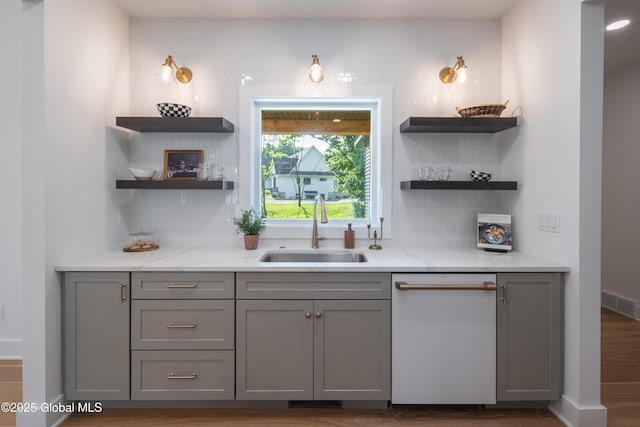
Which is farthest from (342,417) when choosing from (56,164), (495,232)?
(56,164)

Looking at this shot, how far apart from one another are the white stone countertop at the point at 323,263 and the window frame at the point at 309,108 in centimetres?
43

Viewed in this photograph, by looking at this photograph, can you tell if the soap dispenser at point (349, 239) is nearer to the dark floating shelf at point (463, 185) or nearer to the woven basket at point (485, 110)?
the dark floating shelf at point (463, 185)

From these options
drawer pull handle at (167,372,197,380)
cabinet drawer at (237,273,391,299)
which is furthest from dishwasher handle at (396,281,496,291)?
drawer pull handle at (167,372,197,380)

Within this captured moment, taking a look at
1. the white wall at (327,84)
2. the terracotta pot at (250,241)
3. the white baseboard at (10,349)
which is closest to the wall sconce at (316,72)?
the white wall at (327,84)

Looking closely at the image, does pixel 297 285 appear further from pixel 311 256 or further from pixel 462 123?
pixel 462 123

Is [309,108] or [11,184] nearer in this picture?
[11,184]

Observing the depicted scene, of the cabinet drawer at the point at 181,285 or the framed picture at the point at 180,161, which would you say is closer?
the cabinet drawer at the point at 181,285

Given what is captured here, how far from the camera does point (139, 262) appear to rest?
213cm

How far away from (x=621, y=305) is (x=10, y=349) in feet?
18.2

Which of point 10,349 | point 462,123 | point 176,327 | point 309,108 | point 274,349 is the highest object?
point 309,108

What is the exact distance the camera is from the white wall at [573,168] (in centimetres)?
190

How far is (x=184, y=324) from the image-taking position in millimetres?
2057

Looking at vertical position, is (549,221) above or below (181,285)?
above

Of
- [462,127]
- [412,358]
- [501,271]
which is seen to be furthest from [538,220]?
[412,358]
